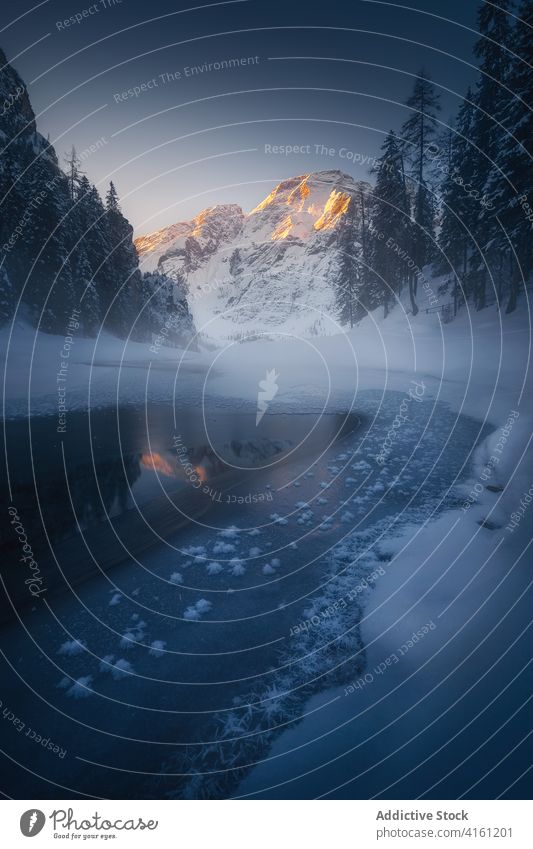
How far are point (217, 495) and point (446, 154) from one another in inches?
1599

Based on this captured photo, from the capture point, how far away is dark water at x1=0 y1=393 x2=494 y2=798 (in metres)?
3.53

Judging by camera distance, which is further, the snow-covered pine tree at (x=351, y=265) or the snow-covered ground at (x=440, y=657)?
the snow-covered pine tree at (x=351, y=265)

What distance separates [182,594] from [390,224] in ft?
124

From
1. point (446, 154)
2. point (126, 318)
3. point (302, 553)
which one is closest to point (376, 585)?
point (302, 553)

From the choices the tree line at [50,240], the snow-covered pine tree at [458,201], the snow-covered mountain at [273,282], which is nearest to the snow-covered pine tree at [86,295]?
the tree line at [50,240]

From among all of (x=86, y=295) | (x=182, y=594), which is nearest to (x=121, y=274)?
(x=86, y=295)

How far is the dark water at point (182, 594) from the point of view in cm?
353

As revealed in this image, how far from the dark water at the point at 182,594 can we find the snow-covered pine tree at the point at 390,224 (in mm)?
28826

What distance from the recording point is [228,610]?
5281 millimetres

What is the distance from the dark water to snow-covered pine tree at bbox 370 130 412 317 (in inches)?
1135

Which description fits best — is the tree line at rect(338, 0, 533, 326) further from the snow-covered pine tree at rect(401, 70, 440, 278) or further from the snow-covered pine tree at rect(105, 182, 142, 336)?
the snow-covered pine tree at rect(105, 182, 142, 336)

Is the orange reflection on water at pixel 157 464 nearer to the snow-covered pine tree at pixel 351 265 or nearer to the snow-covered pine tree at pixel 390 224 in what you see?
the snow-covered pine tree at pixel 390 224

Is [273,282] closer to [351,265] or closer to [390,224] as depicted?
[351,265]

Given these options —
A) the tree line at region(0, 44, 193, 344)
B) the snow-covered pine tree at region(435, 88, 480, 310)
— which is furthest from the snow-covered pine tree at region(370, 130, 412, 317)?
the tree line at region(0, 44, 193, 344)
